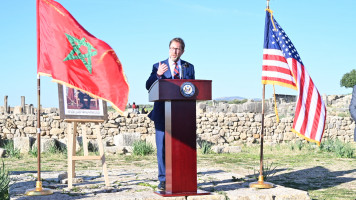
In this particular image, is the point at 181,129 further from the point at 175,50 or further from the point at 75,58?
the point at 75,58

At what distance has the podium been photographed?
510 cm

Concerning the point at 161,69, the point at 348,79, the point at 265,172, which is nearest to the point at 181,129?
the point at 161,69

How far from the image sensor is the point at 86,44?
5754 millimetres

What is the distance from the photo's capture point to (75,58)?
5.65m

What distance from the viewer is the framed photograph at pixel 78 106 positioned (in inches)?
245

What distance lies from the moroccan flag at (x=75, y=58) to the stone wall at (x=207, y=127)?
8841 mm

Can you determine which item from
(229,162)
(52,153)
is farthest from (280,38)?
(52,153)

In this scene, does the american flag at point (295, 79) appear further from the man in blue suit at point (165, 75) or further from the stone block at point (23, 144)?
the stone block at point (23, 144)

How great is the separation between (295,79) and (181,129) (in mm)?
2103

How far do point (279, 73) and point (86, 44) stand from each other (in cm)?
274

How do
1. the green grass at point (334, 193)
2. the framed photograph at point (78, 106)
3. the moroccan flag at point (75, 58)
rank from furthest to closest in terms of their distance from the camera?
the green grass at point (334, 193)
the framed photograph at point (78, 106)
the moroccan flag at point (75, 58)

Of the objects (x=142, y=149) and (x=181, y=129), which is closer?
(x=181, y=129)

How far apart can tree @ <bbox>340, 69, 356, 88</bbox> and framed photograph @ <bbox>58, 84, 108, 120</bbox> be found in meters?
68.1

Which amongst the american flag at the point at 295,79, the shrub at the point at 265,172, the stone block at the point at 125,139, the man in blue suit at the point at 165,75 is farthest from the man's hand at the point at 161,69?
the stone block at the point at 125,139
